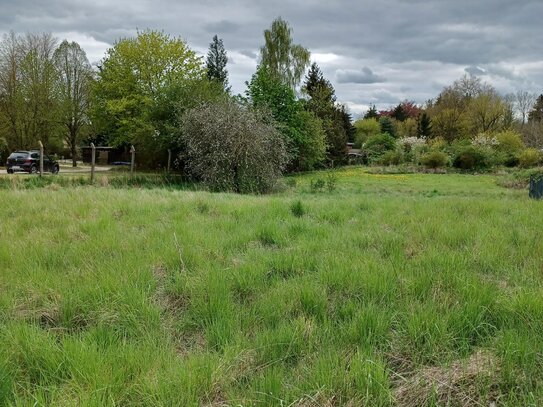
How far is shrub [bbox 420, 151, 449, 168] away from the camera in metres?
32.3

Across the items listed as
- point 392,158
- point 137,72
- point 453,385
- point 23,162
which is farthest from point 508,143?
point 453,385

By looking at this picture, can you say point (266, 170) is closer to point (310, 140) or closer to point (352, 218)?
point (352, 218)

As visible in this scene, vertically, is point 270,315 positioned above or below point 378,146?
below

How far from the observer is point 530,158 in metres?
31.7

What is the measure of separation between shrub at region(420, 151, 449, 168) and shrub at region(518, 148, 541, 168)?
5.65 meters

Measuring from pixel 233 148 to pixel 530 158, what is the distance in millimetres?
26048

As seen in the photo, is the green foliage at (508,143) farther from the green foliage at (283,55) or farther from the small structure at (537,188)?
Result: the small structure at (537,188)

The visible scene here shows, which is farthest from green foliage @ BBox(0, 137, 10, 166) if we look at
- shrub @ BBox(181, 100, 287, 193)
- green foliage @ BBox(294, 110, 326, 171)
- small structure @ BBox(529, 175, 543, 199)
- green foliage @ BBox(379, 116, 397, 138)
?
green foliage @ BBox(379, 116, 397, 138)

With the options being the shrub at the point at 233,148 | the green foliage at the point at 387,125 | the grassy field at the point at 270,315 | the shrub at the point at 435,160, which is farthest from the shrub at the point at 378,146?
the grassy field at the point at 270,315

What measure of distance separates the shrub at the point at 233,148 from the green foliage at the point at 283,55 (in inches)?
714

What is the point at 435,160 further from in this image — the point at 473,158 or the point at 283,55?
the point at 283,55

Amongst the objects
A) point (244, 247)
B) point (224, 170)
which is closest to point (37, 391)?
point (244, 247)

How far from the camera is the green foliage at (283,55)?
3522cm

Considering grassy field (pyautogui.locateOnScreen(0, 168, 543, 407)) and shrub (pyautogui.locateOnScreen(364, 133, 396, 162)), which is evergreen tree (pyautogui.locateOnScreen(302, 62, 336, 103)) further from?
grassy field (pyautogui.locateOnScreen(0, 168, 543, 407))
